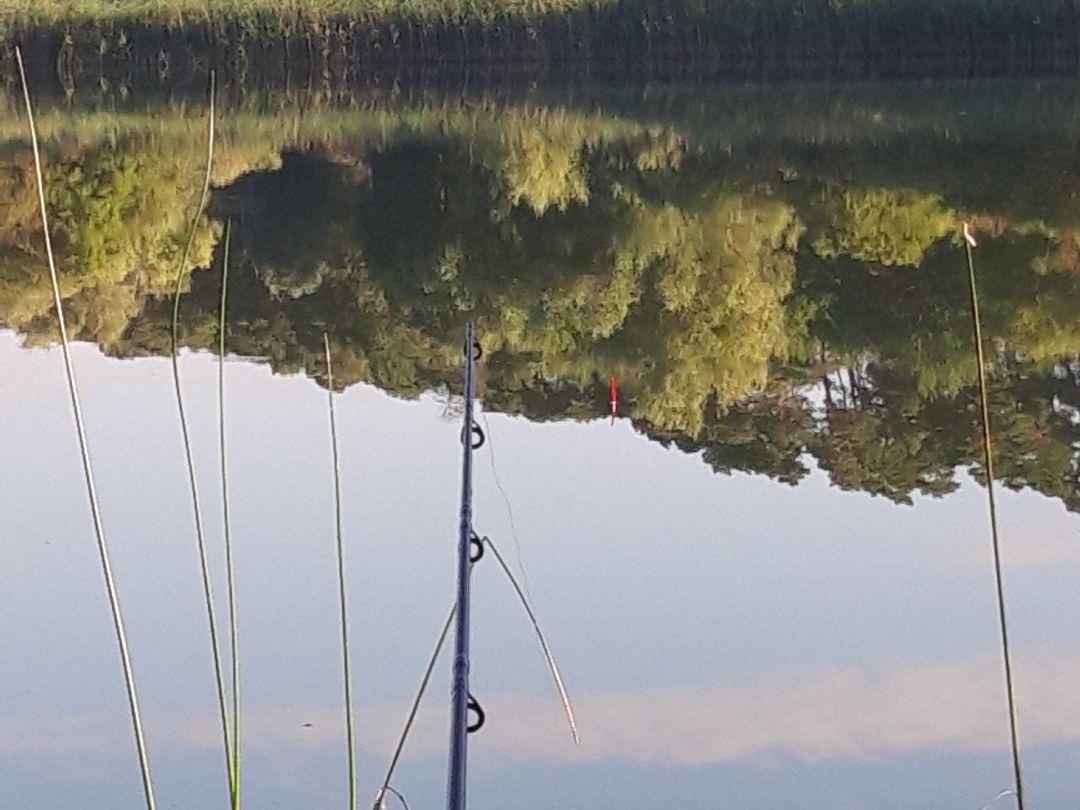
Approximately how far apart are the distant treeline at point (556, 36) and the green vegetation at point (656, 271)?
5.15 m

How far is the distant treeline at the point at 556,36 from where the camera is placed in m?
22.8

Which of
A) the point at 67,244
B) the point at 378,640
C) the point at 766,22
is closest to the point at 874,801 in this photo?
the point at 378,640

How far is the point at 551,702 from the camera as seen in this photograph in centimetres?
430

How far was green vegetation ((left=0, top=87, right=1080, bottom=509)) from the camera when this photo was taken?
7.86 metres

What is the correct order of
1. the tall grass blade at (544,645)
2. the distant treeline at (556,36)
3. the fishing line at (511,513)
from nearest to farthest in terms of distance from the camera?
the tall grass blade at (544,645) → the fishing line at (511,513) → the distant treeline at (556,36)

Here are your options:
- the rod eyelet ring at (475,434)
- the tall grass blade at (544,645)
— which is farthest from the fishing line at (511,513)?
the rod eyelet ring at (475,434)

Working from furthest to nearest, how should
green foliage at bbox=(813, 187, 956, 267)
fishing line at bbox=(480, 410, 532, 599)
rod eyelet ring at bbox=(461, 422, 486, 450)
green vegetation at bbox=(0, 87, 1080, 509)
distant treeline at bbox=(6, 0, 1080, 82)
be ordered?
distant treeline at bbox=(6, 0, 1080, 82) < green foliage at bbox=(813, 187, 956, 267) < green vegetation at bbox=(0, 87, 1080, 509) < fishing line at bbox=(480, 410, 532, 599) < rod eyelet ring at bbox=(461, 422, 486, 450)

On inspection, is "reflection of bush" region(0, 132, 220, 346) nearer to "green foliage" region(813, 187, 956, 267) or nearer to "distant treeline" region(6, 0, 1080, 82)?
Answer: "green foliage" region(813, 187, 956, 267)

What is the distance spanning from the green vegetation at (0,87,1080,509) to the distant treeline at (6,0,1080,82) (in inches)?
203

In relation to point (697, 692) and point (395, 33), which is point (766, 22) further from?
point (697, 692)

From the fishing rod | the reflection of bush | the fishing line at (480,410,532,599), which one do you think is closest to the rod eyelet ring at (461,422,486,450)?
the fishing rod

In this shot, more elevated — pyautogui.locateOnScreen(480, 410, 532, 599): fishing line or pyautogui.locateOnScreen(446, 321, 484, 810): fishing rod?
pyautogui.locateOnScreen(480, 410, 532, 599): fishing line

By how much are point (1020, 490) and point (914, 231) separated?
5447mm

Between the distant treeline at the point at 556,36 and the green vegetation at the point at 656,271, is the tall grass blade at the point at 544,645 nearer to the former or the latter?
the green vegetation at the point at 656,271
